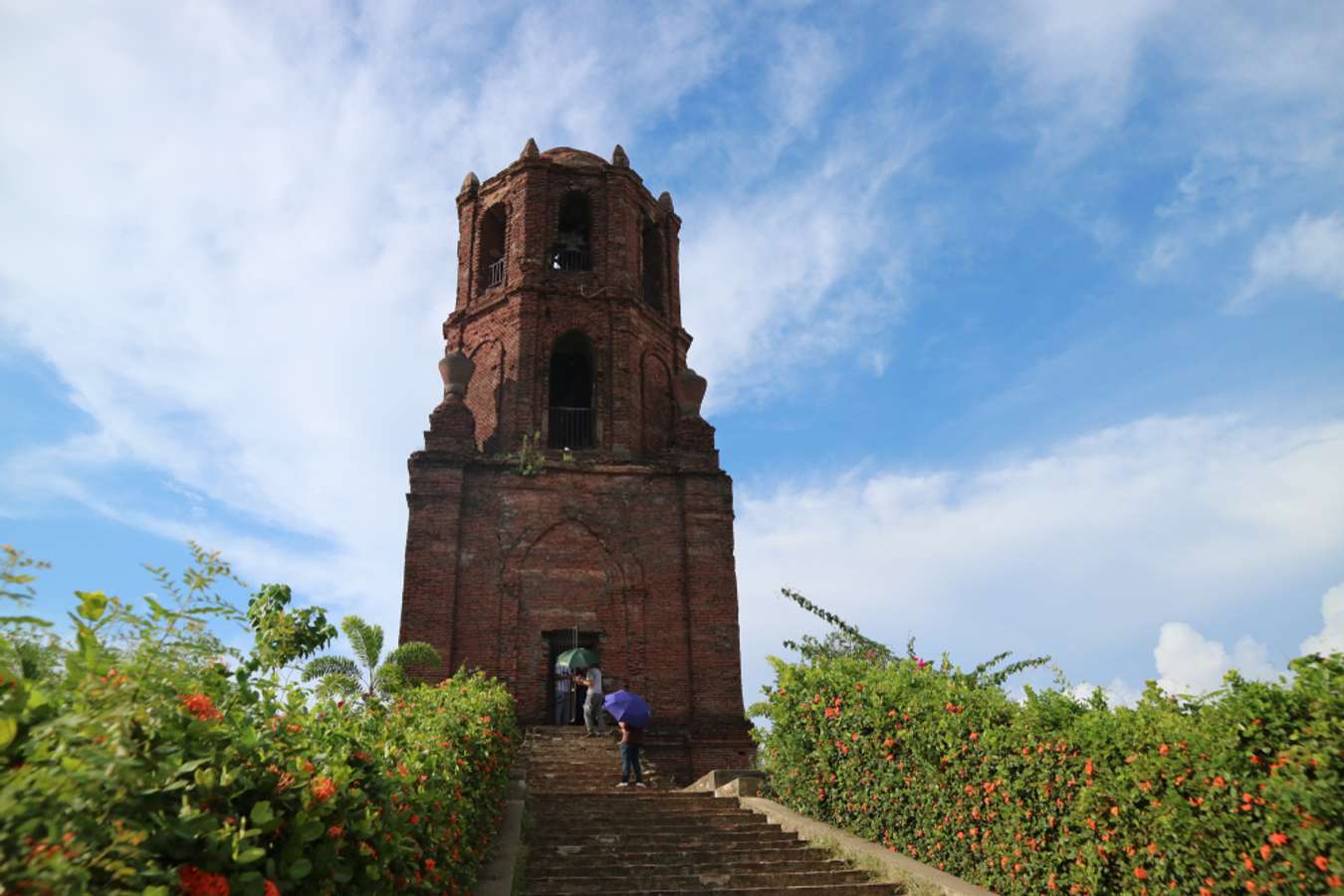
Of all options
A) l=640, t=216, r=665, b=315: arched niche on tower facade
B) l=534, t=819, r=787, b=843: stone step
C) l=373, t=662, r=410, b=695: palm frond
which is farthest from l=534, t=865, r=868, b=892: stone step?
l=640, t=216, r=665, b=315: arched niche on tower facade

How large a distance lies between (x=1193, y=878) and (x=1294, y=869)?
0.75m

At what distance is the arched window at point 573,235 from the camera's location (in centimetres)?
2128

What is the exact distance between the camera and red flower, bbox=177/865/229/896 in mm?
2043

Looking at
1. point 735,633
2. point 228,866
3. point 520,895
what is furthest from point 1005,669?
point 228,866

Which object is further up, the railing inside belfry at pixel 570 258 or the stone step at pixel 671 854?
the railing inside belfry at pixel 570 258

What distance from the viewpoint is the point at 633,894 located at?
760cm

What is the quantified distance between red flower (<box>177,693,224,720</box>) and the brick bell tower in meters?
14.1

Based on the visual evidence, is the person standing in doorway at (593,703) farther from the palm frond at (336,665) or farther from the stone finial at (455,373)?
the stone finial at (455,373)

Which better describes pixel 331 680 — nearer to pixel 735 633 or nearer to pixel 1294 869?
pixel 1294 869

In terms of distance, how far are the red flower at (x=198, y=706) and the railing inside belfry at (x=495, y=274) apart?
19238mm

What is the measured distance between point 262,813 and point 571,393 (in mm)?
18538

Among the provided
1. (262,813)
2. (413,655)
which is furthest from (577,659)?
(262,813)

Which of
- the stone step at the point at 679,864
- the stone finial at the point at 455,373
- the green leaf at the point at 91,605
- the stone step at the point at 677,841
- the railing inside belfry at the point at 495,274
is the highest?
the railing inside belfry at the point at 495,274

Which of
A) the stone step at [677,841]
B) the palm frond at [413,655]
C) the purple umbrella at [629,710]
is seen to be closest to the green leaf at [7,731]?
the stone step at [677,841]
